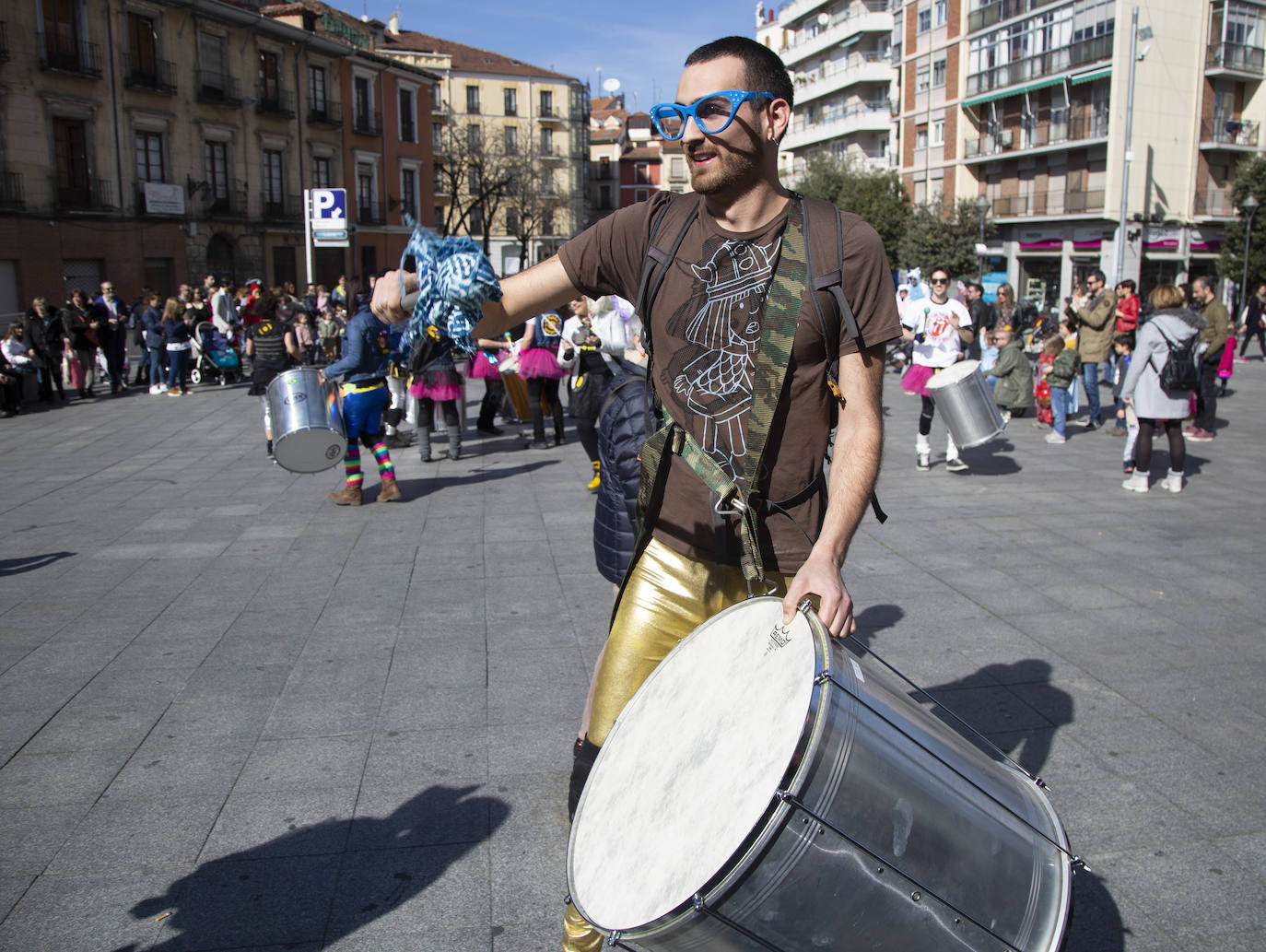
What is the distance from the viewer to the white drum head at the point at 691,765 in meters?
1.67

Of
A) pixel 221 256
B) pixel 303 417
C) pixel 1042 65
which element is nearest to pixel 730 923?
pixel 303 417

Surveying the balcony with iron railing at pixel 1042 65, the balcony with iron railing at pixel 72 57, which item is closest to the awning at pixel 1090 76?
the balcony with iron railing at pixel 1042 65

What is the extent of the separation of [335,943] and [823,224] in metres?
2.28

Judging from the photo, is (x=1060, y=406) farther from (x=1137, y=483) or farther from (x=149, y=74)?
(x=149, y=74)

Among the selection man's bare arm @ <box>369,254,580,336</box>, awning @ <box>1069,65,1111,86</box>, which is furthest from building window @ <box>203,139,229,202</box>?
man's bare arm @ <box>369,254,580,336</box>

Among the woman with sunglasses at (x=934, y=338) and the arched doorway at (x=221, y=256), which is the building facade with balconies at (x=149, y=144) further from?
the woman with sunglasses at (x=934, y=338)

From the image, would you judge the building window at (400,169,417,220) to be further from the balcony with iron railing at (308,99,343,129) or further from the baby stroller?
the baby stroller

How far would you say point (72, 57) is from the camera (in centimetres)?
2761

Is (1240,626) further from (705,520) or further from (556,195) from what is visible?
(556,195)

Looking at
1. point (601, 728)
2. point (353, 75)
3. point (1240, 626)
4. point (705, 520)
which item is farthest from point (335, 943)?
point (353, 75)

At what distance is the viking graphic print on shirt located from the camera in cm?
237

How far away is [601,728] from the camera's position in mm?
2592

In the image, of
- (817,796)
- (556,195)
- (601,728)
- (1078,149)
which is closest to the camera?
(817,796)

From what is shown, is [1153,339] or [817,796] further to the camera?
[1153,339]
